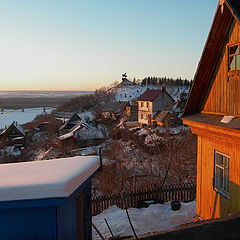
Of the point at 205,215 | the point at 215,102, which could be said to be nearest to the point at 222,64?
the point at 215,102

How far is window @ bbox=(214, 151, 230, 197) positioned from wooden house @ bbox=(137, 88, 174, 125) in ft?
128

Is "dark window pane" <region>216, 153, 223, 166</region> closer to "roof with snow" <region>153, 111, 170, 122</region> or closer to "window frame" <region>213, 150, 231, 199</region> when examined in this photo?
"window frame" <region>213, 150, 231, 199</region>

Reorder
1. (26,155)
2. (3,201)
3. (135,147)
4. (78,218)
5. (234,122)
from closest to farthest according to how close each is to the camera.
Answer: (3,201), (78,218), (234,122), (135,147), (26,155)

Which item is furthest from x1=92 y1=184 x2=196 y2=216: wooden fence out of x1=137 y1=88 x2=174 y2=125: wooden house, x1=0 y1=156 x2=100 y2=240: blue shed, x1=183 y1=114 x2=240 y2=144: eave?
x1=137 y1=88 x2=174 y2=125: wooden house

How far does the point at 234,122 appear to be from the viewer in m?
6.06

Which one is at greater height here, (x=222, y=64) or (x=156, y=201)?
(x=222, y=64)

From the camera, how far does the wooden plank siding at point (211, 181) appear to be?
6.41m

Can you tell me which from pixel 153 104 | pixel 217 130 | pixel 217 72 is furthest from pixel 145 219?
pixel 153 104

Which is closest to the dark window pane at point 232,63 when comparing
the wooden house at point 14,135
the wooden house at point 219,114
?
the wooden house at point 219,114

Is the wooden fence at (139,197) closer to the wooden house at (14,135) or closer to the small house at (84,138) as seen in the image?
the small house at (84,138)

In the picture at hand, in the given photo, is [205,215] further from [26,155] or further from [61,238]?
[26,155]

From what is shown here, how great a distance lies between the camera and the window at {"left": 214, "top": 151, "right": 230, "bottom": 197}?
22.8ft

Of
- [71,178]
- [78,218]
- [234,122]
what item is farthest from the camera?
[234,122]

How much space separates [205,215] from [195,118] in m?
3.19
